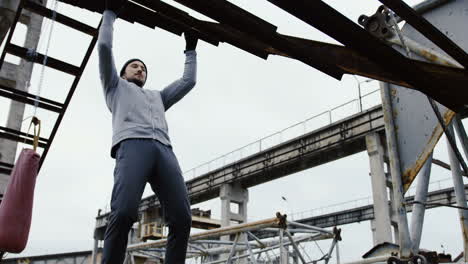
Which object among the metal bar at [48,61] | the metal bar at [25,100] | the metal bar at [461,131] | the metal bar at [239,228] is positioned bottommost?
the metal bar at [239,228]

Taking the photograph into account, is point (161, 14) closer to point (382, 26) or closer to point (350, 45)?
point (350, 45)

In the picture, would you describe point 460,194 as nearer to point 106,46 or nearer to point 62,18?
point 106,46

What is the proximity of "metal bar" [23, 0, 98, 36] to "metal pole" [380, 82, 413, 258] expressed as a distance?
2752 millimetres

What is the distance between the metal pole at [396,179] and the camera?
3.00 metres

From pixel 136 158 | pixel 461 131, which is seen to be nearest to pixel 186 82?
pixel 136 158

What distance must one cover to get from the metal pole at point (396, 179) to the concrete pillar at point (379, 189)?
1334 cm

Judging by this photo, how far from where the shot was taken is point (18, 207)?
2.80 metres

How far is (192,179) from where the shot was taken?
89.8 feet

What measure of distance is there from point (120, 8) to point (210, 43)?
62cm

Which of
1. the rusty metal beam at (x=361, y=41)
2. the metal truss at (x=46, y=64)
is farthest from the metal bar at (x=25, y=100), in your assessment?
the rusty metal beam at (x=361, y=41)

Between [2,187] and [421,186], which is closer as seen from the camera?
[421,186]

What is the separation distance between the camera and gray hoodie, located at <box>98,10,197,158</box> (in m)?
2.69

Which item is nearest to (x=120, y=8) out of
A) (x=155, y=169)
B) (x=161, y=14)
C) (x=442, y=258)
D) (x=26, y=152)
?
(x=161, y=14)

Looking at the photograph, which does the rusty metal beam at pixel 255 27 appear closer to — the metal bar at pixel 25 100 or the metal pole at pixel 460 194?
the metal pole at pixel 460 194
